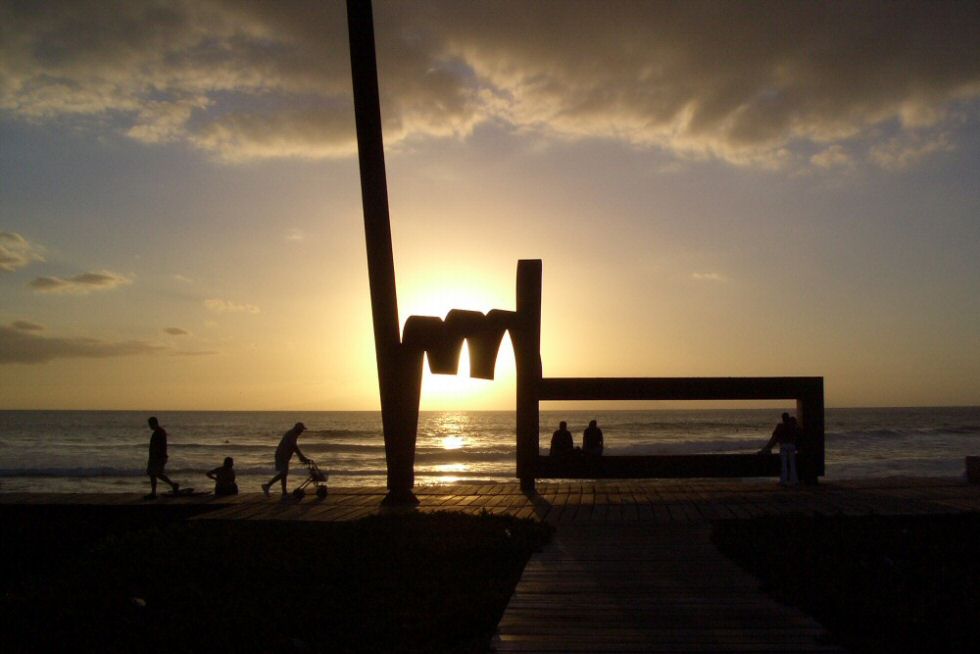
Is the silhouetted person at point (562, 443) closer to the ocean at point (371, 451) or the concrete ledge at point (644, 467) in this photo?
the concrete ledge at point (644, 467)

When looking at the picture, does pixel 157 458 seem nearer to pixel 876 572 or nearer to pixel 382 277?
pixel 382 277

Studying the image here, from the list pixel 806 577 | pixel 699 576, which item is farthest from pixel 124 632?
pixel 806 577

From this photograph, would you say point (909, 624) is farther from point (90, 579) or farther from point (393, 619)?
point (90, 579)

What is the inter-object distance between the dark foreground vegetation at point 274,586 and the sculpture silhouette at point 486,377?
7.97ft

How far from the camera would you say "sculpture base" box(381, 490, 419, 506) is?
40.7 ft

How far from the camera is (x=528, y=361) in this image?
14.0 meters

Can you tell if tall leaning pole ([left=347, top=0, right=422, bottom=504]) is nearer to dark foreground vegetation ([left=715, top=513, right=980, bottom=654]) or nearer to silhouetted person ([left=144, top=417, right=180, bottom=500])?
silhouetted person ([left=144, top=417, right=180, bottom=500])

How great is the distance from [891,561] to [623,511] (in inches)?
175

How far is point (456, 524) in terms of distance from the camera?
32.3 ft

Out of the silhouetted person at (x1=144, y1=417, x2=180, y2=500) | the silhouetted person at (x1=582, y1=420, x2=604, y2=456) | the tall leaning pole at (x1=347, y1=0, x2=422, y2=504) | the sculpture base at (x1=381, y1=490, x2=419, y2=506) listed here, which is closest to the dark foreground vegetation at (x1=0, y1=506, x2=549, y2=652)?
the sculpture base at (x1=381, y1=490, x2=419, y2=506)

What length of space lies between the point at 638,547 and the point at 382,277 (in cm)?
580

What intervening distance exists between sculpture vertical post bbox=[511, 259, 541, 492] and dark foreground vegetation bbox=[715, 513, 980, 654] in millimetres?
4939

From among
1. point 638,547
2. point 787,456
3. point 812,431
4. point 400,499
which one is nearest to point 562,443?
point 400,499

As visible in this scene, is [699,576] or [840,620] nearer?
[840,620]
